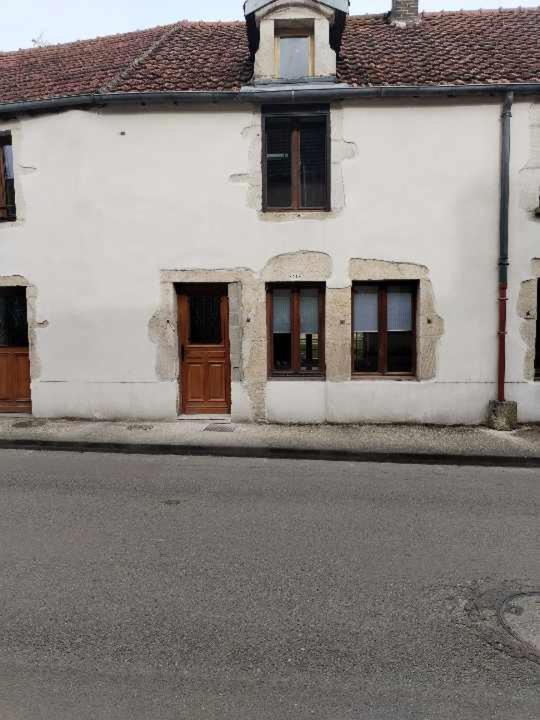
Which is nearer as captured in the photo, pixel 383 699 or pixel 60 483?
pixel 383 699

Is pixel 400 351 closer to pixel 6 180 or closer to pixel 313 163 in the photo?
pixel 313 163

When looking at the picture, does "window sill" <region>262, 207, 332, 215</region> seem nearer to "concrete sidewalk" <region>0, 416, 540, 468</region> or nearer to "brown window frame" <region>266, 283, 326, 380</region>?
"brown window frame" <region>266, 283, 326, 380</region>

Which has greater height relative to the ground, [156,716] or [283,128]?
[283,128]

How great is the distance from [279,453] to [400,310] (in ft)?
11.7

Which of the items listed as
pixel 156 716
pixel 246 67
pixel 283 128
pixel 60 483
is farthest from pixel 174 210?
pixel 156 716

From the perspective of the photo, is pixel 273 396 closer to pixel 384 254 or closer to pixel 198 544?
pixel 384 254

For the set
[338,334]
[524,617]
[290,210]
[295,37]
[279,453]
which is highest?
[295,37]

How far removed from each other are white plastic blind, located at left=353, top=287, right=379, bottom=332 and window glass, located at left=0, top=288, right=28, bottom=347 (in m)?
6.24

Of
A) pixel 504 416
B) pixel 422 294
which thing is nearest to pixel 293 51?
pixel 422 294

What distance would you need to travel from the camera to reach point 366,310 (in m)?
9.78

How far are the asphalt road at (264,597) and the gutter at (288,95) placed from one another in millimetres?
6337

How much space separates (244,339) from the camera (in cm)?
966

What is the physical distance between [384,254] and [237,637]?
23.8ft

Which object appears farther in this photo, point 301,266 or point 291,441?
point 301,266
